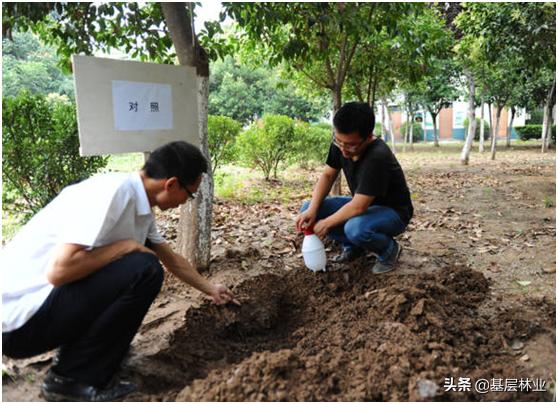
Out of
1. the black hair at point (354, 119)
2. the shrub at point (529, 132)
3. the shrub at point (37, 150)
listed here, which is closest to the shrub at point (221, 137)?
the shrub at point (37, 150)

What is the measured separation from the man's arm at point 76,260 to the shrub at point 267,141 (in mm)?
6183

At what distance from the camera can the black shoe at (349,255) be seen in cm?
359

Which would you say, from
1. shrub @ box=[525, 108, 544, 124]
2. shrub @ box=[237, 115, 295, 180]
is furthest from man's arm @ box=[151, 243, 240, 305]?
shrub @ box=[525, 108, 544, 124]

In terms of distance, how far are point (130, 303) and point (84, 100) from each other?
4.40 feet

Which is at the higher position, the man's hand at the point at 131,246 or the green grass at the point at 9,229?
the man's hand at the point at 131,246

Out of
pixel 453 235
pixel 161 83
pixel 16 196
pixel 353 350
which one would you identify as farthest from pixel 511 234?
pixel 16 196

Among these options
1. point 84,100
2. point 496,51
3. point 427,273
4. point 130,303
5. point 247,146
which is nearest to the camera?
point 130,303

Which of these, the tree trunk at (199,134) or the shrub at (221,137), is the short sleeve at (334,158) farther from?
the shrub at (221,137)

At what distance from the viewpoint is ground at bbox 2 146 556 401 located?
6.49ft

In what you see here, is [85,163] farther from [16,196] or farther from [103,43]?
[103,43]

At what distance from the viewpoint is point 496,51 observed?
6.31 metres

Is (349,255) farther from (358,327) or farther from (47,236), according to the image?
(47,236)

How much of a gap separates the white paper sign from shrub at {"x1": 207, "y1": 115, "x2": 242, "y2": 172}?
154 inches

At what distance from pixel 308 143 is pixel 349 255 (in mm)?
A: 6127
